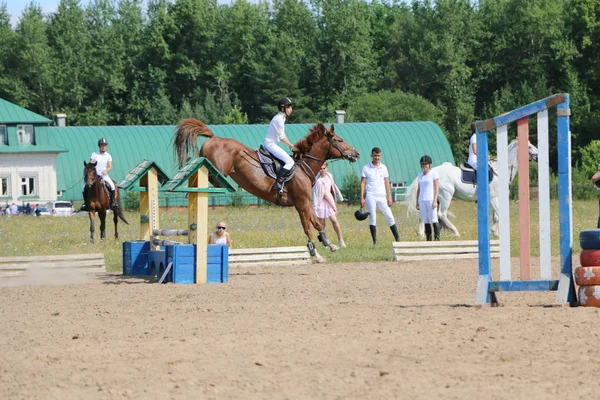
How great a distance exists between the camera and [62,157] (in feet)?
185

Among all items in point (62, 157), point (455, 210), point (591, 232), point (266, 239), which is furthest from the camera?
point (62, 157)

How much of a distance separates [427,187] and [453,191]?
4.09 m

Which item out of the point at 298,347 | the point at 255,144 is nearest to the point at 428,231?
the point at 298,347

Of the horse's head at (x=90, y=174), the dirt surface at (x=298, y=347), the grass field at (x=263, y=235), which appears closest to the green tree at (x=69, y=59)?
the grass field at (x=263, y=235)

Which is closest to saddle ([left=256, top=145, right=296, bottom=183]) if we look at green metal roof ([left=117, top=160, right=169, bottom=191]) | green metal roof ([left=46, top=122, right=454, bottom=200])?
green metal roof ([left=117, top=160, right=169, bottom=191])

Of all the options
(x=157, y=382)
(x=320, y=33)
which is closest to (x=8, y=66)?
(x=320, y=33)

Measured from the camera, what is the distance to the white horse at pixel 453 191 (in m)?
23.7

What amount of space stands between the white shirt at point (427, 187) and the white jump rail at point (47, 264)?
7299mm

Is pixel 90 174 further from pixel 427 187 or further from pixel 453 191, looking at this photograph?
pixel 453 191

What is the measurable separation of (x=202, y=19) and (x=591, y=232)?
7404 cm

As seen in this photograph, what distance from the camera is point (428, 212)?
69.7ft

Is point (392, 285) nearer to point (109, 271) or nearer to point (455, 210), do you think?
point (109, 271)

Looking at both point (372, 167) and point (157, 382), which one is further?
point (372, 167)

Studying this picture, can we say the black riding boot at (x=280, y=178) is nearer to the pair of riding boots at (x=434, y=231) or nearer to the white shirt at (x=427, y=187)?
the white shirt at (x=427, y=187)
